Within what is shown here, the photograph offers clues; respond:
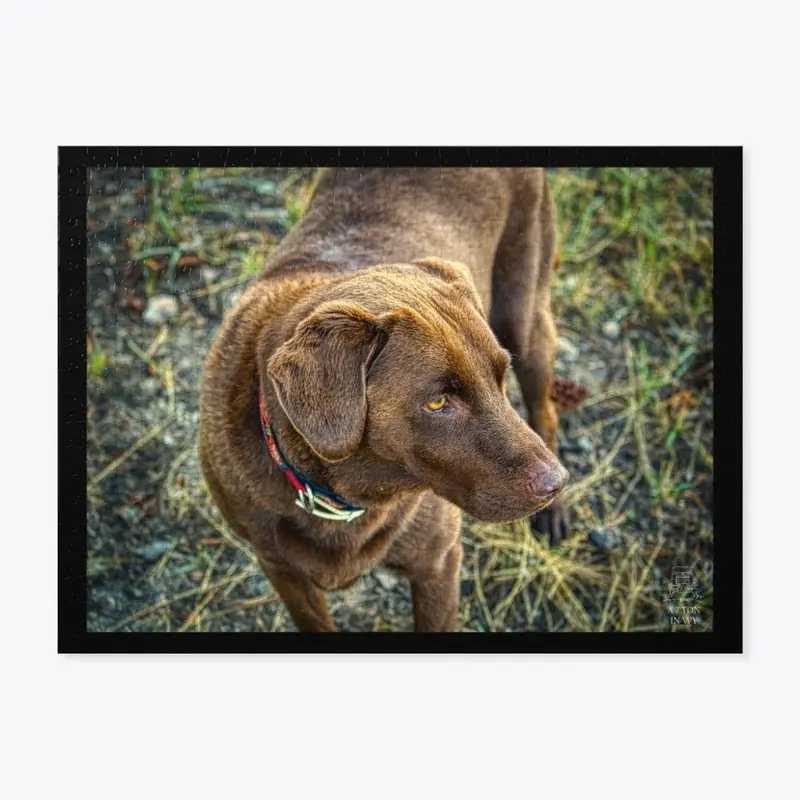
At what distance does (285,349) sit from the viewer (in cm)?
267

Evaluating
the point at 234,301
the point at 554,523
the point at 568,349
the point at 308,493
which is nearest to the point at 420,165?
the point at 234,301

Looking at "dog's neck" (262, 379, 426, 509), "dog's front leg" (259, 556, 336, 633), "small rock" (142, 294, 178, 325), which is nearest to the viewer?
"dog's neck" (262, 379, 426, 509)

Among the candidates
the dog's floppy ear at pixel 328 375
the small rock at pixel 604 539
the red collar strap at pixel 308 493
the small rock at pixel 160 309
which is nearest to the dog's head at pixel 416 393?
the dog's floppy ear at pixel 328 375

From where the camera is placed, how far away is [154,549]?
350 centimetres

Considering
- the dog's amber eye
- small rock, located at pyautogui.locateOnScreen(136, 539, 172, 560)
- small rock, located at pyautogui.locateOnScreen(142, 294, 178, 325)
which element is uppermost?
small rock, located at pyautogui.locateOnScreen(142, 294, 178, 325)

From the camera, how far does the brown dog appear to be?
2684 millimetres

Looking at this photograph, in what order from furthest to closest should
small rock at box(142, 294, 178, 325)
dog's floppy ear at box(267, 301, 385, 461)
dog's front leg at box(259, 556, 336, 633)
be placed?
1. small rock at box(142, 294, 178, 325)
2. dog's front leg at box(259, 556, 336, 633)
3. dog's floppy ear at box(267, 301, 385, 461)

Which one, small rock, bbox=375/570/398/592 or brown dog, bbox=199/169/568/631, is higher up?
brown dog, bbox=199/169/568/631

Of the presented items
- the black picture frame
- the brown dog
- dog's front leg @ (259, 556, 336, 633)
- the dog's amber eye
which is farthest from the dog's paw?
the dog's amber eye

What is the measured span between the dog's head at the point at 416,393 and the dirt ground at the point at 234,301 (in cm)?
79

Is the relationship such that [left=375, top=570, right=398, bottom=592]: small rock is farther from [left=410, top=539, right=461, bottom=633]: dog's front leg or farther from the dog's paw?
the dog's paw

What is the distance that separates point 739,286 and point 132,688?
7.57ft
